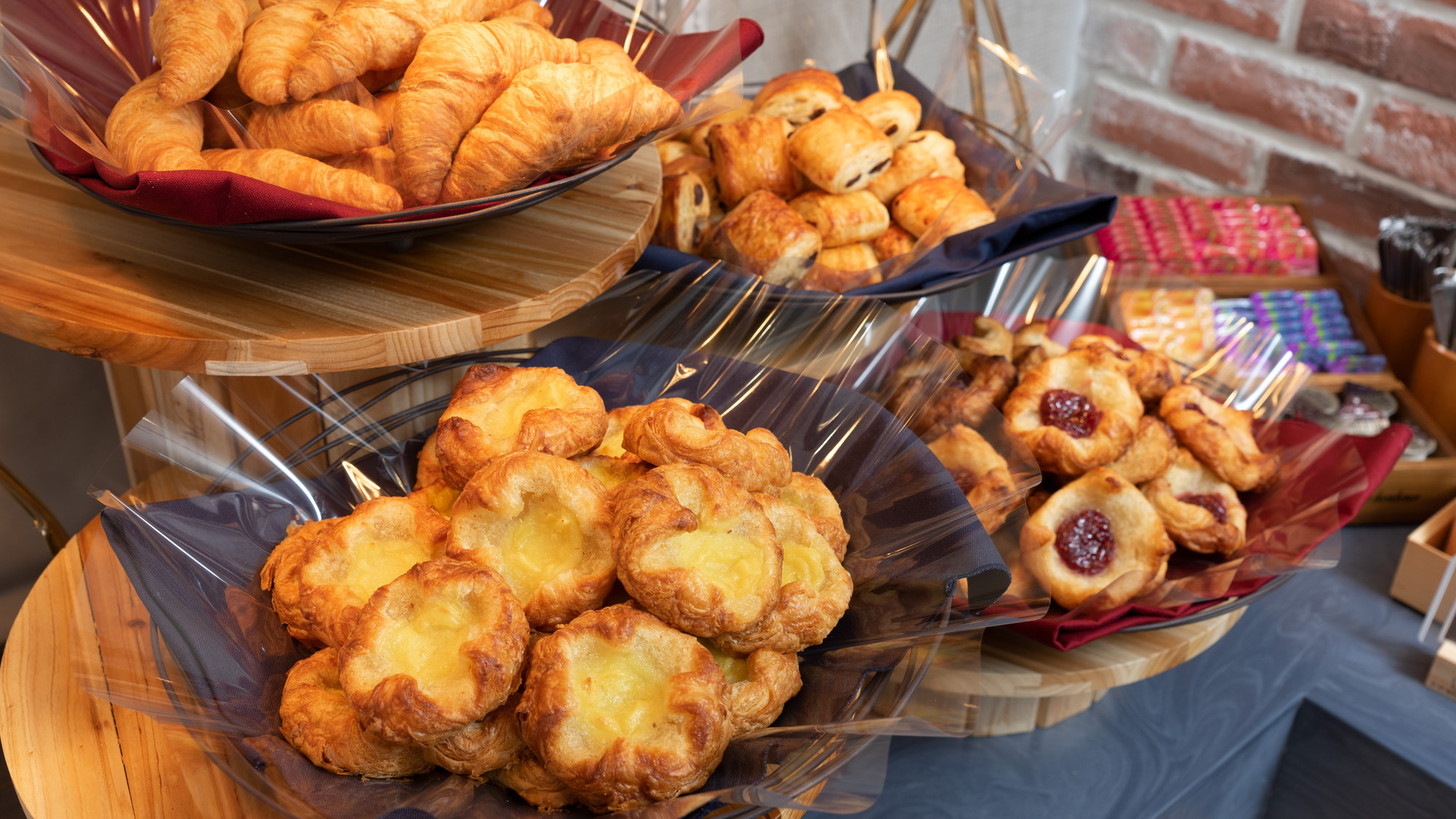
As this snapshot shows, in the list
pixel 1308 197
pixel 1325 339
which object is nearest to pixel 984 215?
pixel 1325 339


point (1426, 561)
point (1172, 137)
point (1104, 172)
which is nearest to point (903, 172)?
point (1426, 561)

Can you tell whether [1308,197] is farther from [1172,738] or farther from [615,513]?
[615,513]

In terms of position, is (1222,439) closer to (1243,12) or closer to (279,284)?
(279,284)

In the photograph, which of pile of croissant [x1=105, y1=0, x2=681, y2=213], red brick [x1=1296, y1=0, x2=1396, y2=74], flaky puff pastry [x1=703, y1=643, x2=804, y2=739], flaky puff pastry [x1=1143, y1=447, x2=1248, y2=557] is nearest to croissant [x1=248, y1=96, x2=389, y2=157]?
pile of croissant [x1=105, y1=0, x2=681, y2=213]

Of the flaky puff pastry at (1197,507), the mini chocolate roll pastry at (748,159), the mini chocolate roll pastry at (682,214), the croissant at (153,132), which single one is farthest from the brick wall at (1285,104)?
the croissant at (153,132)

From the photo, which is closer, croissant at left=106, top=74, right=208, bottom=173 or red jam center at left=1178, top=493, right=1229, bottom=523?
croissant at left=106, top=74, right=208, bottom=173

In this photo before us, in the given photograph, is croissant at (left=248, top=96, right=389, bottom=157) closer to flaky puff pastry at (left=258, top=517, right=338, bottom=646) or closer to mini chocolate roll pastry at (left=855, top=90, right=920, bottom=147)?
flaky puff pastry at (left=258, top=517, right=338, bottom=646)
